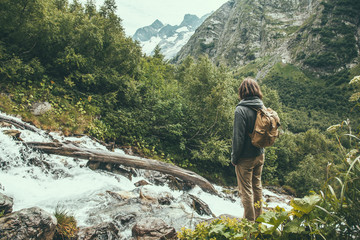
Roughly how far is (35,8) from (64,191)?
994cm

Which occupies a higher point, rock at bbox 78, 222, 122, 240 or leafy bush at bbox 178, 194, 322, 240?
leafy bush at bbox 178, 194, 322, 240

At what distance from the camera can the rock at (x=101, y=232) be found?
Result: 4.52m

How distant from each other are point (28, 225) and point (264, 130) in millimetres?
5270

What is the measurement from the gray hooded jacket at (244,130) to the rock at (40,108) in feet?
33.2

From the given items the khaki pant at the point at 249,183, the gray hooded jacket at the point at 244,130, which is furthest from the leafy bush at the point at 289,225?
the gray hooded jacket at the point at 244,130

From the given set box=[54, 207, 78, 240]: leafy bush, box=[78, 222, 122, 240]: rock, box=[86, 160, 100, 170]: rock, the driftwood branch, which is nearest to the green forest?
the driftwood branch

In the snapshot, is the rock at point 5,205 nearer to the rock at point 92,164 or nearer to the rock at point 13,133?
the rock at point 13,133

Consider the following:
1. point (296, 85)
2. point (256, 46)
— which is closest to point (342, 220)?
point (296, 85)

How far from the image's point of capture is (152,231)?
15.4 ft

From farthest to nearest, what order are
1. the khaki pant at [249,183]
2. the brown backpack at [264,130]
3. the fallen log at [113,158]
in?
the fallen log at [113,158] → the khaki pant at [249,183] → the brown backpack at [264,130]

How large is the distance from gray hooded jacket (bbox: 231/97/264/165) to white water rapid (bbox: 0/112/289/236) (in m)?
2.59

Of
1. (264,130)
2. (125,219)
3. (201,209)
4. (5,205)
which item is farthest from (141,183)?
(264,130)

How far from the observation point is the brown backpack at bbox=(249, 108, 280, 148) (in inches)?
152

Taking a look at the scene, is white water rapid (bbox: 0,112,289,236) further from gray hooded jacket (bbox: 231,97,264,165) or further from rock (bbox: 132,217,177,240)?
gray hooded jacket (bbox: 231,97,264,165)
